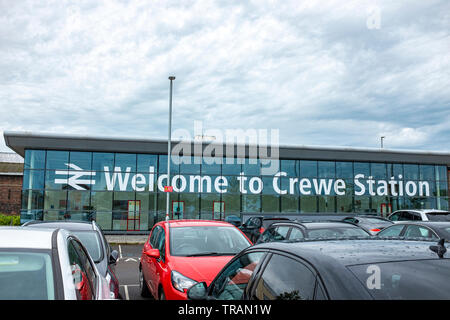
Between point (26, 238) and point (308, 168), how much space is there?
88.4ft

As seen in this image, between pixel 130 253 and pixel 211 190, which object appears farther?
pixel 211 190

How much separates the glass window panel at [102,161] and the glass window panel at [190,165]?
4594 mm

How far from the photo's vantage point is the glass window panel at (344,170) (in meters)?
29.6

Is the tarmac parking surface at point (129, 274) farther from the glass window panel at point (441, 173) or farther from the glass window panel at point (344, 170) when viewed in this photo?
the glass window panel at point (441, 173)

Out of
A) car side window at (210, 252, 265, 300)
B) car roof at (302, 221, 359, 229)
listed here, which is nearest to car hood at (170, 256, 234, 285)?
car side window at (210, 252, 265, 300)

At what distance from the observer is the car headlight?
18.3ft

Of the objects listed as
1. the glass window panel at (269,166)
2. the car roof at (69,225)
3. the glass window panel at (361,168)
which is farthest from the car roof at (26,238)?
the glass window panel at (361,168)

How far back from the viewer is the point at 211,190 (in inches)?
1088

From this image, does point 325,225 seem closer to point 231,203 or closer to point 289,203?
point 231,203

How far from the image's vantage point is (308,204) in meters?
29.1

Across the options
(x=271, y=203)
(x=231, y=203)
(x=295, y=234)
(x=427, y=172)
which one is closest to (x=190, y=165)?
(x=231, y=203)
